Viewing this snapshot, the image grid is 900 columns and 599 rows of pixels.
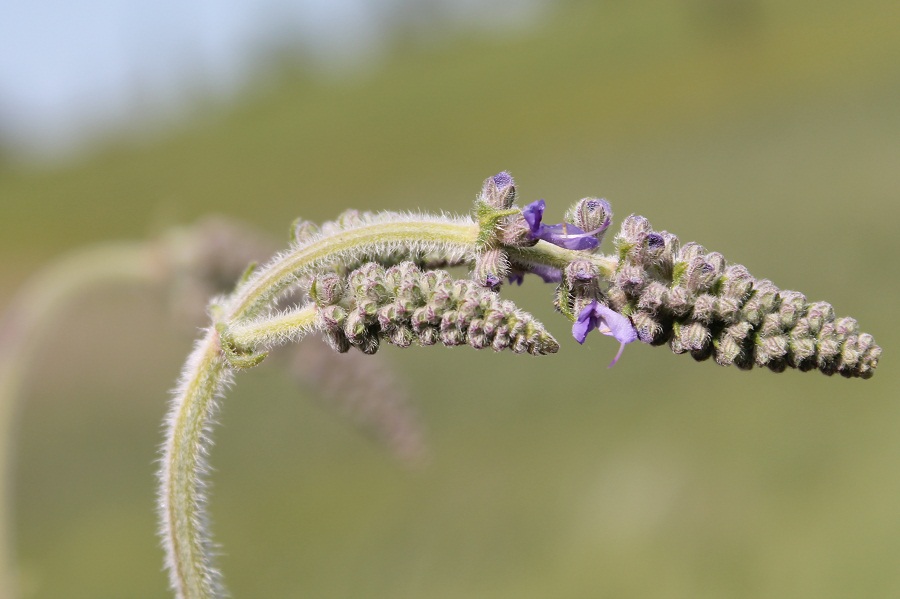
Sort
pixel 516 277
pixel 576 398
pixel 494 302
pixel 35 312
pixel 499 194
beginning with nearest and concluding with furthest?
pixel 494 302, pixel 499 194, pixel 516 277, pixel 35 312, pixel 576 398

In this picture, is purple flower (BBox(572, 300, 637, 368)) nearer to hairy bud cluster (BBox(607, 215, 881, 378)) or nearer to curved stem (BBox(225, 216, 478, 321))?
hairy bud cluster (BBox(607, 215, 881, 378))

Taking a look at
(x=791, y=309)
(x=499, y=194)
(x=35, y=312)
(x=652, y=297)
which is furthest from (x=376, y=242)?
(x=35, y=312)

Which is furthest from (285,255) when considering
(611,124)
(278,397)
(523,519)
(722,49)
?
(722,49)

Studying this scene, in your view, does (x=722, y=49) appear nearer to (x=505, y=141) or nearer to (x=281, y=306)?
(x=505, y=141)

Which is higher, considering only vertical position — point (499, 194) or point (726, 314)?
point (499, 194)

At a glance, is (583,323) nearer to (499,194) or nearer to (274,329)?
(499,194)

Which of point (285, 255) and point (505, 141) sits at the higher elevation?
point (505, 141)

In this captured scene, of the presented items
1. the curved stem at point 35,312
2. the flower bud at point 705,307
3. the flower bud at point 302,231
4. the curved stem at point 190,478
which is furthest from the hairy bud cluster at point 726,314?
the curved stem at point 35,312
